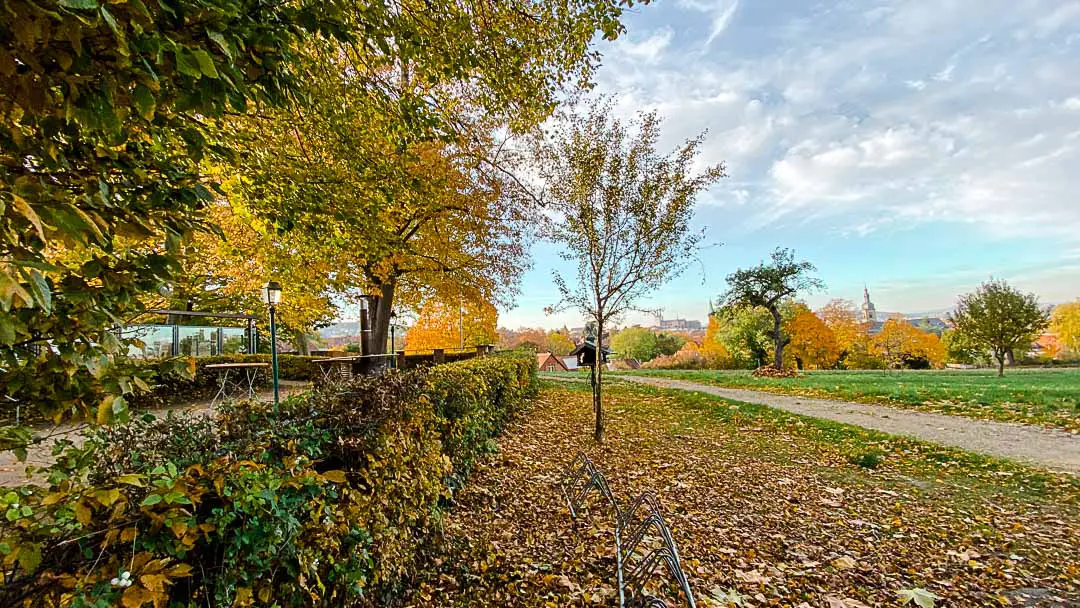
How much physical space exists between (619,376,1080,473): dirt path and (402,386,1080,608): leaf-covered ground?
84 centimetres

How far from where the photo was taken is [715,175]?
7.25m

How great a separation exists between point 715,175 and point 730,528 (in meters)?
5.45

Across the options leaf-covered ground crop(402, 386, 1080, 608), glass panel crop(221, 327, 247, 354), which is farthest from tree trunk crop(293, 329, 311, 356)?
leaf-covered ground crop(402, 386, 1080, 608)

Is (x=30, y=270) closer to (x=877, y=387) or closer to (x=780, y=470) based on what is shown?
(x=780, y=470)

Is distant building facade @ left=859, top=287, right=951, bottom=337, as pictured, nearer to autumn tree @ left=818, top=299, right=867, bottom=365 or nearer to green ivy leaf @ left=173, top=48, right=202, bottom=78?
autumn tree @ left=818, top=299, right=867, bottom=365

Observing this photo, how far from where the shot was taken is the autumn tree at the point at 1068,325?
3719cm

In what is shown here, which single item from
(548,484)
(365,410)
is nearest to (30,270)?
(365,410)

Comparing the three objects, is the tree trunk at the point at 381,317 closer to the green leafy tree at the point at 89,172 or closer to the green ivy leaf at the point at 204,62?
the green leafy tree at the point at 89,172

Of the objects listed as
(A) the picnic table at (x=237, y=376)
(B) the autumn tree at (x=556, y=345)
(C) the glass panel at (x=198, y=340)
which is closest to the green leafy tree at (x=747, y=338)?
(B) the autumn tree at (x=556, y=345)

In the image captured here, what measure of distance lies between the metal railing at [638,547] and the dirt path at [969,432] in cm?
611

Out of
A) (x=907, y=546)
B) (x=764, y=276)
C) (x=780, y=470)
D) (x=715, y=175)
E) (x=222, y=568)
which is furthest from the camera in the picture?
(x=764, y=276)

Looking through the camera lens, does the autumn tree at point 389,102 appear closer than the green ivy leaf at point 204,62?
No

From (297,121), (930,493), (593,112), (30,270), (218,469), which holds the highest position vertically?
(593,112)

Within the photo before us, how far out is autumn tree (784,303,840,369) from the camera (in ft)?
96.3
